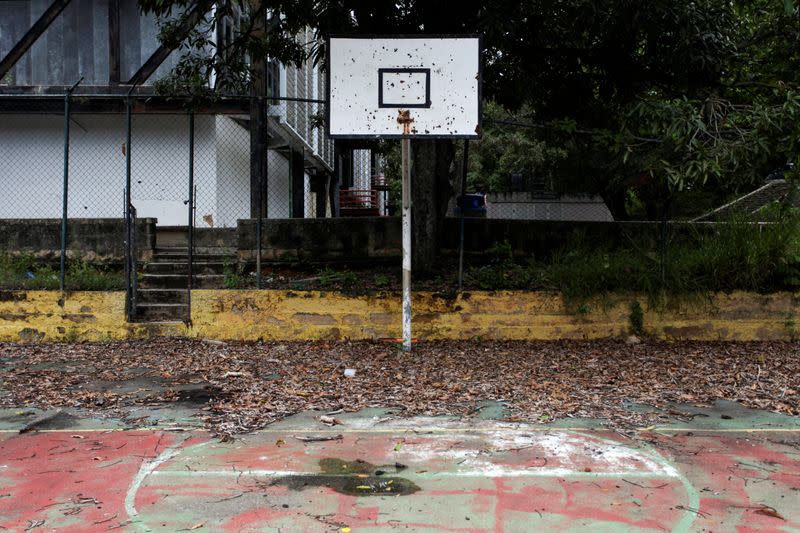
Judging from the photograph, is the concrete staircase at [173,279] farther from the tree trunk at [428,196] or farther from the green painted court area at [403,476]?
the green painted court area at [403,476]

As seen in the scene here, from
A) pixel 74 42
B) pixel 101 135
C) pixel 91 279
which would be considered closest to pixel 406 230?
pixel 91 279

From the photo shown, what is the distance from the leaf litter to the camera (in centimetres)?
607

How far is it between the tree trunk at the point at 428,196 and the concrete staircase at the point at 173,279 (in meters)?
2.66

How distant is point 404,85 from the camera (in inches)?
323

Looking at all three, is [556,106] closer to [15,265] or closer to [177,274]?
[177,274]

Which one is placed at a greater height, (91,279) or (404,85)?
(404,85)

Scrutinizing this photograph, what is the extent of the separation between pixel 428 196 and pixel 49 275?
514cm

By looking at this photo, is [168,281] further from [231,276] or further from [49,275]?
[49,275]

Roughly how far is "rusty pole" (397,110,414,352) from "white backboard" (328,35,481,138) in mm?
72

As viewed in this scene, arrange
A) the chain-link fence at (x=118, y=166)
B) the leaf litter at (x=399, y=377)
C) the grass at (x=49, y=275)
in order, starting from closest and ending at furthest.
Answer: the leaf litter at (x=399, y=377)
the grass at (x=49, y=275)
the chain-link fence at (x=118, y=166)

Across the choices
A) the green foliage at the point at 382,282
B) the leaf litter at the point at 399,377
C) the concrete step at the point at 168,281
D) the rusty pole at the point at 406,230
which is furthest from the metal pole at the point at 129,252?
the rusty pole at the point at 406,230

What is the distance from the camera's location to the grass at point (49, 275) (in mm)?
9016

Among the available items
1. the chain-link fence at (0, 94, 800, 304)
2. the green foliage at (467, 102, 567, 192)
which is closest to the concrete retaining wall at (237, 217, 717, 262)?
the chain-link fence at (0, 94, 800, 304)

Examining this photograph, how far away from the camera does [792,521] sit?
147 inches
